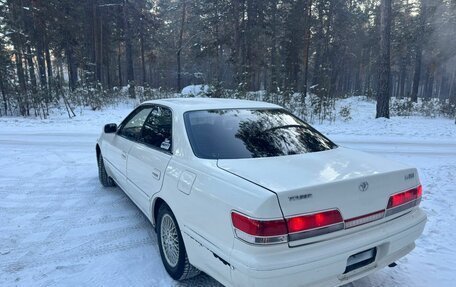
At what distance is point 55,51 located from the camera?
30.1 meters

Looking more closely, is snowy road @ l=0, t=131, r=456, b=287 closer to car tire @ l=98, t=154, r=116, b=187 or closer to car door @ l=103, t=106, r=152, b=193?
car tire @ l=98, t=154, r=116, b=187

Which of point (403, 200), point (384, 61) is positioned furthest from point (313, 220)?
point (384, 61)

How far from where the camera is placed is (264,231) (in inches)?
79.8

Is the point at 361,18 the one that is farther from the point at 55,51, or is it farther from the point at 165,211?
the point at 165,211

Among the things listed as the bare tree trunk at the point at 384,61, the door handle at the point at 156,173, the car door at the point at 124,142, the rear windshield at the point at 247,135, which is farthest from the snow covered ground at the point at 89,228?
the bare tree trunk at the point at 384,61

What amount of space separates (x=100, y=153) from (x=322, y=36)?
2748 cm

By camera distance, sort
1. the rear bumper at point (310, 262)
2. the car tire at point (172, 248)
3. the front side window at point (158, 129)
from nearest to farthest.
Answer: the rear bumper at point (310, 262), the car tire at point (172, 248), the front side window at point (158, 129)

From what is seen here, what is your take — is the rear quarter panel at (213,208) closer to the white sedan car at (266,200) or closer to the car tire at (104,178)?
the white sedan car at (266,200)

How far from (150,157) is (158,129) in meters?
0.36

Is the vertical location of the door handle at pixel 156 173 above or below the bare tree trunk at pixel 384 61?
below

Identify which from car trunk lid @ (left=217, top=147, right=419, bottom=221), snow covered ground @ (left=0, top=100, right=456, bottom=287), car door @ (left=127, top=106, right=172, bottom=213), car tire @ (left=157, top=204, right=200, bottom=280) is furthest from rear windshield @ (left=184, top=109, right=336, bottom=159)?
snow covered ground @ (left=0, top=100, right=456, bottom=287)

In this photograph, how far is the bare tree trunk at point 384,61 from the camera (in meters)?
12.6

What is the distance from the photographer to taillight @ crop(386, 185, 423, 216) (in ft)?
8.27

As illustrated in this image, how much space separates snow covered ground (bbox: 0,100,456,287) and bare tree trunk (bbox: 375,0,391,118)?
17.5 ft
